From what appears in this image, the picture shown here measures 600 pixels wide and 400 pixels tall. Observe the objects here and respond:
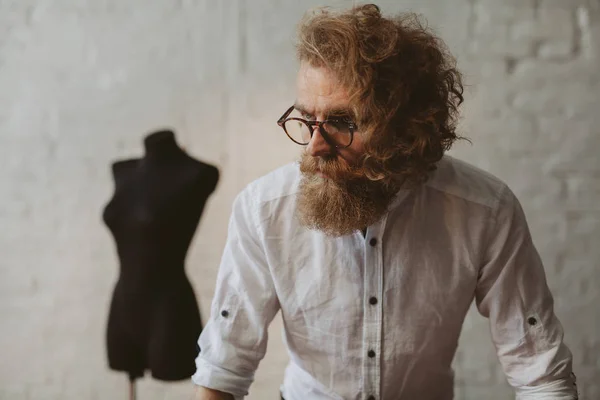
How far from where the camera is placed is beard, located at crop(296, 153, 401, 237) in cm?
97

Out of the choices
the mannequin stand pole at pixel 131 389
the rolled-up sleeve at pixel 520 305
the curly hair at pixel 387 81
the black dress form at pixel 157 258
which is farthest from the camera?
the mannequin stand pole at pixel 131 389

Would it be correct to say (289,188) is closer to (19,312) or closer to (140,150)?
(140,150)

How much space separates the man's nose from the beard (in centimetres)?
2

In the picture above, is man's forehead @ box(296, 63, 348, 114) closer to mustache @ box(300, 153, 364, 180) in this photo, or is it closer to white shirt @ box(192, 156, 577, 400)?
mustache @ box(300, 153, 364, 180)

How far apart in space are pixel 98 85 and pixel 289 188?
80cm

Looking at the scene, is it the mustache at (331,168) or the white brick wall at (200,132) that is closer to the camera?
the mustache at (331,168)

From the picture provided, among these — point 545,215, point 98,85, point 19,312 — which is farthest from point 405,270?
point 19,312

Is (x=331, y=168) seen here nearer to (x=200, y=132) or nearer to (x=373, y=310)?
(x=373, y=310)

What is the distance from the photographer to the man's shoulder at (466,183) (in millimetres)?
1060

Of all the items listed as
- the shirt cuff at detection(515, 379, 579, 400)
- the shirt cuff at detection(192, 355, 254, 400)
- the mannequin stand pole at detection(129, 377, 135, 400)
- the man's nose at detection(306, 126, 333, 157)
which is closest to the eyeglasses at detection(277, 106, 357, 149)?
the man's nose at detection(306, 126, 333, 157)

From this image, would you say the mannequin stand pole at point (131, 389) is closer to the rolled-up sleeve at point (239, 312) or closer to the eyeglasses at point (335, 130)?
the rolled-up sleeve at point (239, 312)

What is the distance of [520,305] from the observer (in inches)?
40.9

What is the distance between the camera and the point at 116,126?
159 centimetres

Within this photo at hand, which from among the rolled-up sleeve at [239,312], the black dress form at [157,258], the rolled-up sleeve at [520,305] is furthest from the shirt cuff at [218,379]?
the rolled-up sleeve at [520,305]
